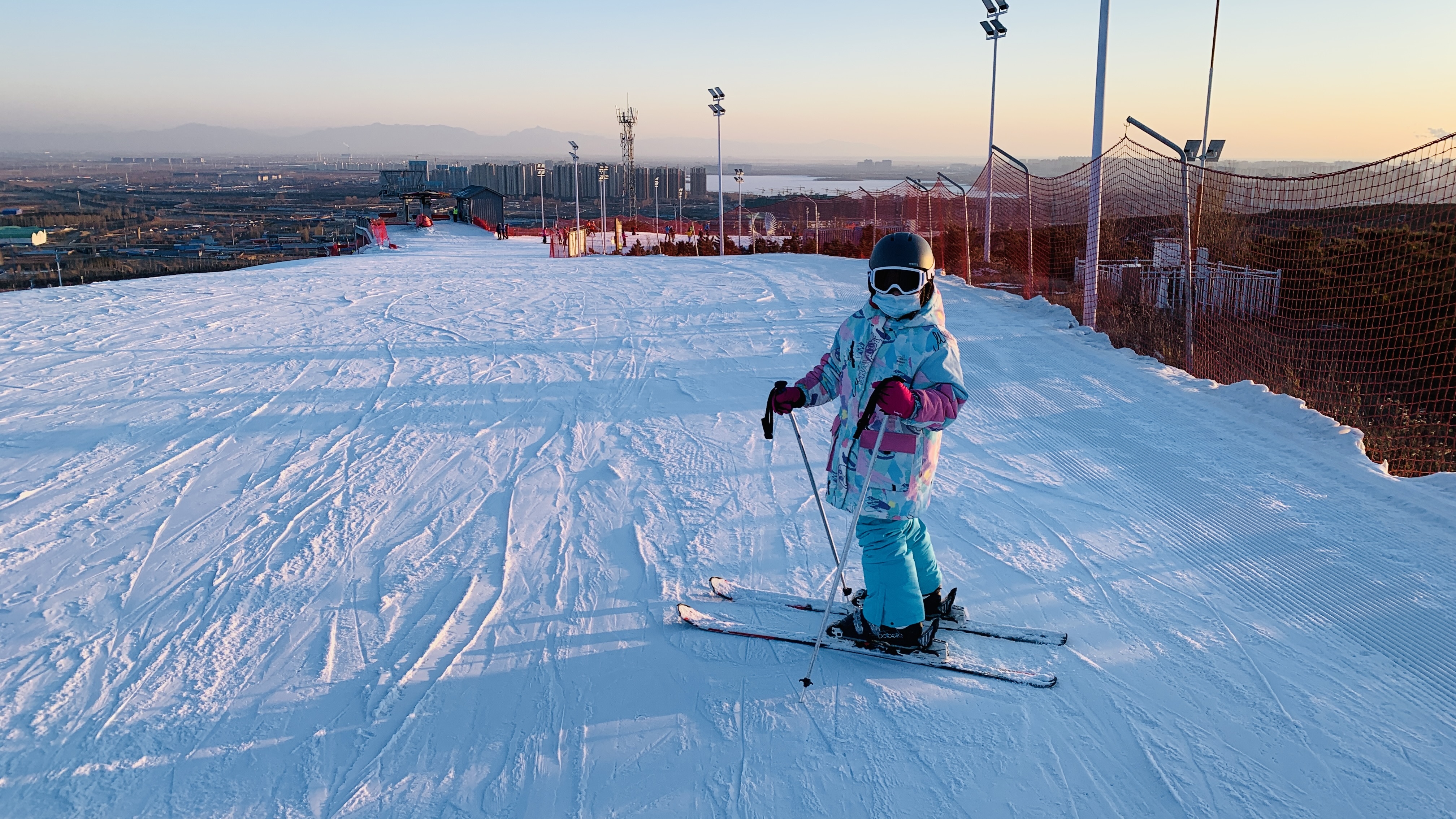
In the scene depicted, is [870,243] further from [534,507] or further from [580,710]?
[580,710]

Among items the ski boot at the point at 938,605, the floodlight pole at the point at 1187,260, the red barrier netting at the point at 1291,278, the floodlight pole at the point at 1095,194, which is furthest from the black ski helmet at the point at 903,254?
the floodlight pole at the point at 1095,194

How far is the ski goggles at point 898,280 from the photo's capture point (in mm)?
2988

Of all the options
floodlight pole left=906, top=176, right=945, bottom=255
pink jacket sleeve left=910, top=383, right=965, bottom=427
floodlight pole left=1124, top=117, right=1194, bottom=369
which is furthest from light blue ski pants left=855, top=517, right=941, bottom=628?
floodlight pole left=906, top=176, right=945, bottom=255

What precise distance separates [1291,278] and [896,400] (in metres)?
11.1

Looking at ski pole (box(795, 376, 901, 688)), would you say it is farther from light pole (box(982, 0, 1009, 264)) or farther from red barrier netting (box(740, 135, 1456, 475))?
light pole (box(982, 0, 1009, 264))

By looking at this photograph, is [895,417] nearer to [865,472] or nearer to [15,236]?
[865,472]

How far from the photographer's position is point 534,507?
502cm

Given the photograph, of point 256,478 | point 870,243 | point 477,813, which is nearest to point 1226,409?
point 477,813

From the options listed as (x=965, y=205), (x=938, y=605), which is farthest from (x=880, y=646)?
(x=965, y=205)

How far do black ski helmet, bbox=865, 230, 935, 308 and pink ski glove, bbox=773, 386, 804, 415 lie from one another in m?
0.51

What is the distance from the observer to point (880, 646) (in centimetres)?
338

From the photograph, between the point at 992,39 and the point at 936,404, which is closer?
the point at 936,404

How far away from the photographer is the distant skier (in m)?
3.01

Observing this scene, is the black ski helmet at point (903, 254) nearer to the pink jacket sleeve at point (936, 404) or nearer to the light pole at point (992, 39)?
the pink jacket sleeve at point (936, 404)
